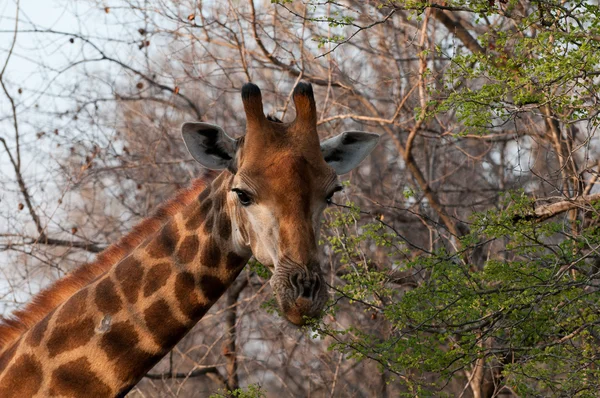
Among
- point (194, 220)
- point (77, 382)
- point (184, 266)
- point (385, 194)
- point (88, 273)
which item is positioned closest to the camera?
point (77, 382)

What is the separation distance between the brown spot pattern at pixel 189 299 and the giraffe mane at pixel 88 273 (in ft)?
1.70

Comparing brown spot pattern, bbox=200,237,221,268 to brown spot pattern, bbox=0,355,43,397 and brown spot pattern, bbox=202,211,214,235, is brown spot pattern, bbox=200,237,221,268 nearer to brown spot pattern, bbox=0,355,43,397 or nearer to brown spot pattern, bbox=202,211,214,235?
brown spot pattern, bbox=202,211,214,235

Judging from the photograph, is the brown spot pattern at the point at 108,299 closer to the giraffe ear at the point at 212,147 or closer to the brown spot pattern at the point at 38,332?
the brown spot pattern at the point at 38,332

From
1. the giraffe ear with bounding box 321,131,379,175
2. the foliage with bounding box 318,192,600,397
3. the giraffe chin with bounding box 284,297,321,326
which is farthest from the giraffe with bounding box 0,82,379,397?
the foliage with bounding box 318,192,600,397

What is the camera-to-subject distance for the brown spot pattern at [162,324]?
493 cm

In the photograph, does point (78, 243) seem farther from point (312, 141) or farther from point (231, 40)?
point (312, 141)

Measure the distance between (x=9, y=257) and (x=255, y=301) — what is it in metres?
2.85

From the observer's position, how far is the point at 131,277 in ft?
16.6

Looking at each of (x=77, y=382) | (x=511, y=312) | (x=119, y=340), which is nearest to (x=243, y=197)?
(x=119, y=340)

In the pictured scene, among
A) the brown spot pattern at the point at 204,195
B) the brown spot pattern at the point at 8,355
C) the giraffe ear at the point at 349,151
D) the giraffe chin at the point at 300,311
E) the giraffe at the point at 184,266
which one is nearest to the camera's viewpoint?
the giraffe chin at the point at 300,311

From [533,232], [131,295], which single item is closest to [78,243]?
[131,295]

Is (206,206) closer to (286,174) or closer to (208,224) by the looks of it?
(208,224)

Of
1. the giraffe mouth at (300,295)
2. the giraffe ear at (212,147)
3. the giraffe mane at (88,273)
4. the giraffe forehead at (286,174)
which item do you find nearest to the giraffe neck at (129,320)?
the giraffe ear at (212,147)

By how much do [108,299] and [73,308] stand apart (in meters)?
0.22
